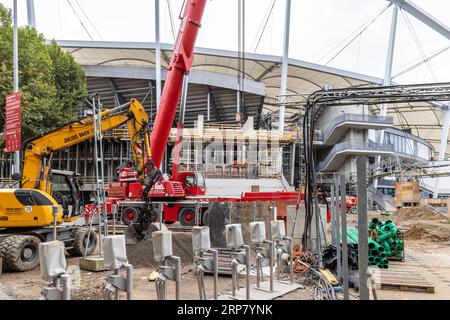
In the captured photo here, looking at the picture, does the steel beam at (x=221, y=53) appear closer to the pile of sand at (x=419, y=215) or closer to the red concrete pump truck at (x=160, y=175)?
the pile of sand at (x=419, y=215)

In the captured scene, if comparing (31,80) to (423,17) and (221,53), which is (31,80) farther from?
(423,17)

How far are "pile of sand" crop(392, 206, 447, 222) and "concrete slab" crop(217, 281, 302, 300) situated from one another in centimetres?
2134

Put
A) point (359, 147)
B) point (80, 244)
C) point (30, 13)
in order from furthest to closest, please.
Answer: point (359, 147) → point (30, 13) → point (80, 244)

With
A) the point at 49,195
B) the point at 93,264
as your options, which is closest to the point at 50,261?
the point at 93,264

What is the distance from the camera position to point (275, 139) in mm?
36344

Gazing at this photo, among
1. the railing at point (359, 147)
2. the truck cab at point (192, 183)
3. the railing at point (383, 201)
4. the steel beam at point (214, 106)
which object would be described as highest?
the steel beam at point (214, 106)

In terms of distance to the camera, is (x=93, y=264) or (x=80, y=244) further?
(x=80, y=244)

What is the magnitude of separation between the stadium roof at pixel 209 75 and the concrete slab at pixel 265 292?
22.9 meters

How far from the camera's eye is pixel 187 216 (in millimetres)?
15859

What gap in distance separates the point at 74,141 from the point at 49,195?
5.95 feet

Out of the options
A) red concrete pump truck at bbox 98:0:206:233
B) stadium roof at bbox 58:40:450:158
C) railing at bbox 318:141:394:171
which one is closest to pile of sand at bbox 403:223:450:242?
red concrete pump truck at bbox 98:0:206:233

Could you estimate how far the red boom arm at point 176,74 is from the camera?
12.3 metres

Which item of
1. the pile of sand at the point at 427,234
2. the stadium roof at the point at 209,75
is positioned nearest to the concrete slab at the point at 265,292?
the pile of sand at the point at 427,234

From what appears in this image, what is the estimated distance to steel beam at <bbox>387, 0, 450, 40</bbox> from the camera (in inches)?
1618
